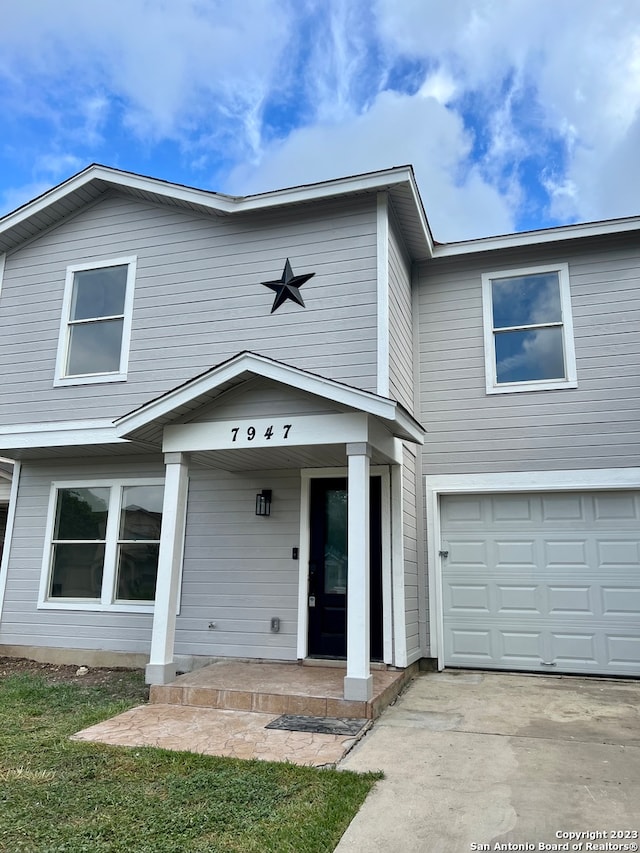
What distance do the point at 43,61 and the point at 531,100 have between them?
974 centimetres

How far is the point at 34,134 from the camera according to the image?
14.1 meters

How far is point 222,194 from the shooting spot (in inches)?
295

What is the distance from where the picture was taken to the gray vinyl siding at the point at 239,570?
6.97 m

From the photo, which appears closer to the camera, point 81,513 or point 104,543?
point 104,543

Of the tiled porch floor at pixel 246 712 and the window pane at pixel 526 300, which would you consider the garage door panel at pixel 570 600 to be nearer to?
the tiled porch floor at pixel 246 712

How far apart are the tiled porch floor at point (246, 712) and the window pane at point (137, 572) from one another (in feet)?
5.27

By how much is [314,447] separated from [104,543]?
365 centimetres

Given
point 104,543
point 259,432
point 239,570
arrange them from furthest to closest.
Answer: point 104,543, point 239,570, point 259,432

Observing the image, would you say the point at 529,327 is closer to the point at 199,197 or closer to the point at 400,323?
the point at 400,323

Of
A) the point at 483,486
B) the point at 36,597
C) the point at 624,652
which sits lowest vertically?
the point at 624,652

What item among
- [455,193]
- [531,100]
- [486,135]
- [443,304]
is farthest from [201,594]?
[455,193]

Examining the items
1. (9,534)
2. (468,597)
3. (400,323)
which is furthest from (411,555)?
(9,534)

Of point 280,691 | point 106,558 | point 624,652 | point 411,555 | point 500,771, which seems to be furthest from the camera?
point 106,558

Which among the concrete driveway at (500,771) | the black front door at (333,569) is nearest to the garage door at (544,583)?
the concrete driveway at (500,771)
